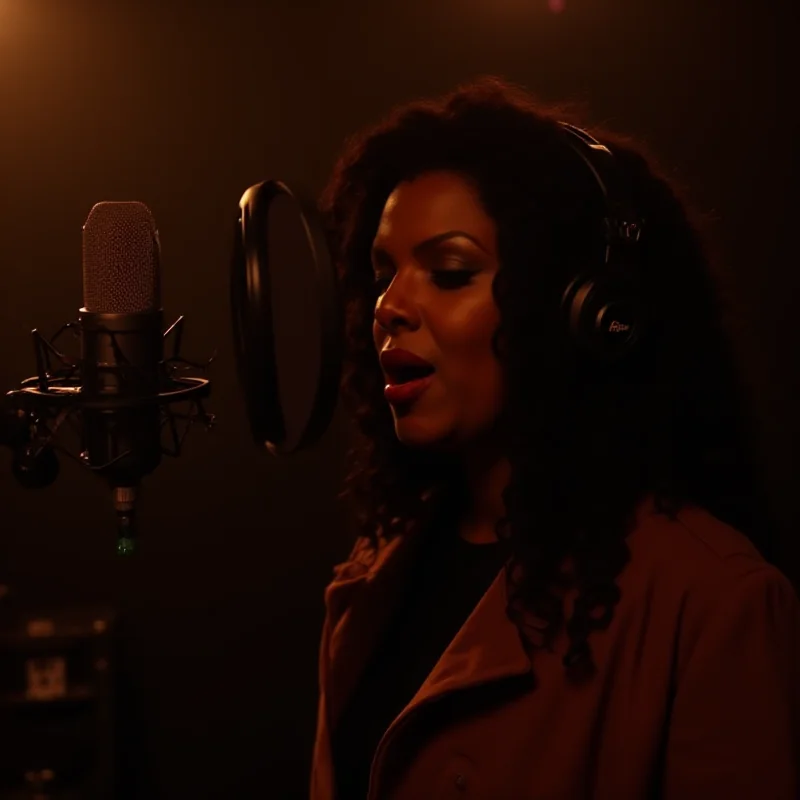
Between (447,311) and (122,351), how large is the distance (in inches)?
15.3

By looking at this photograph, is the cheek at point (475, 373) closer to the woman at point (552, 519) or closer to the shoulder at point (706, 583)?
the woman at point (552, 519)

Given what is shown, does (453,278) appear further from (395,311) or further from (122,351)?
(122,351)

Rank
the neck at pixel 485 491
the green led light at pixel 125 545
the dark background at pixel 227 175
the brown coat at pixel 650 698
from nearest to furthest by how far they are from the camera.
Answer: the green led light at pixel 125 545
the brown coat at pixel 650 698
the neck at pixel 485 491
the dark background at pixel 227 175

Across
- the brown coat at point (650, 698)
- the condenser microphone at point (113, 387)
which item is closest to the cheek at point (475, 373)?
the brown coat at point (650, 698)

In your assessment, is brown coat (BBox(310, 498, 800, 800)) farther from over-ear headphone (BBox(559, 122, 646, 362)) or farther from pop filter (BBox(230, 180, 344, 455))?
pop filter (BBox(230, 180, 344, 455))

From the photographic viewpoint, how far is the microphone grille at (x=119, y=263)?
2.81ft

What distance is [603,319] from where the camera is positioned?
979 mm

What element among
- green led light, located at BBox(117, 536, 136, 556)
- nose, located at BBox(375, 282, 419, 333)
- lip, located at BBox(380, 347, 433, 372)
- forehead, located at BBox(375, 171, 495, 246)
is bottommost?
green led light, located at BBox(117, 536, 136, 556)

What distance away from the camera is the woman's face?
3.58 feet

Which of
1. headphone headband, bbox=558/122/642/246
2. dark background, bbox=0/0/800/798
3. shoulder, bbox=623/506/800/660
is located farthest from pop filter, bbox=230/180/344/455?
dark background, bbox=0/0/800/798

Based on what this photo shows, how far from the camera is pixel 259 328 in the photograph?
81cm

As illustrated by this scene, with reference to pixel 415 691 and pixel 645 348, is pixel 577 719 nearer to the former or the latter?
pixel 415 691

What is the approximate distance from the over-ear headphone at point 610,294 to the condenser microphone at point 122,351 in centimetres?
40

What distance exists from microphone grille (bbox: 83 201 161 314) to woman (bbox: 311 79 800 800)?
0.31m
